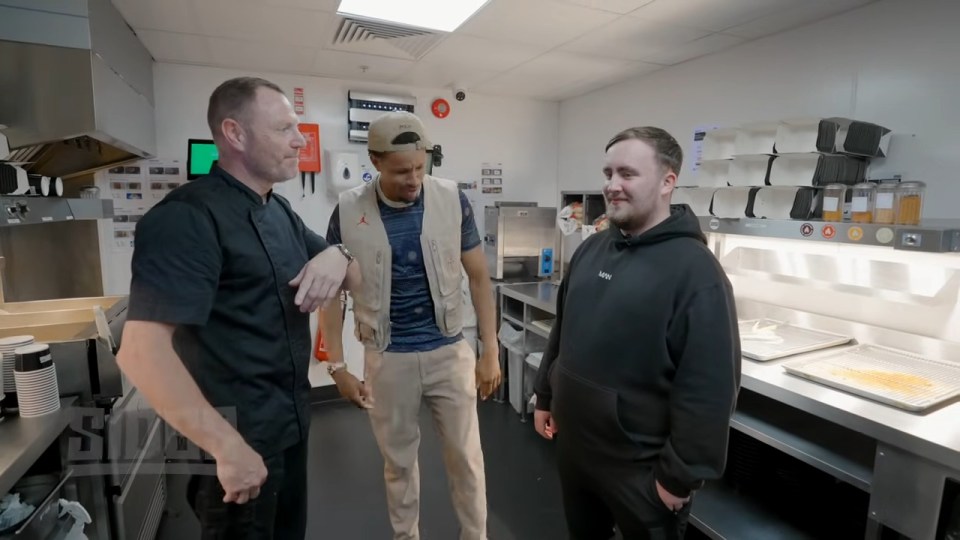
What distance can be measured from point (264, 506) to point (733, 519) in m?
1.65

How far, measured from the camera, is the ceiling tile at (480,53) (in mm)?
2500

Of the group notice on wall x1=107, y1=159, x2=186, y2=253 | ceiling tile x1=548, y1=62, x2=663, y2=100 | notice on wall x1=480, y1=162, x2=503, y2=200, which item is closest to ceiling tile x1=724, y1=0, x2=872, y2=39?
ceiling tile x1=548, y1=62, x2=663, y2=100

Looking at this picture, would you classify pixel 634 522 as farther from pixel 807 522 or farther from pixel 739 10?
pixel 739 10

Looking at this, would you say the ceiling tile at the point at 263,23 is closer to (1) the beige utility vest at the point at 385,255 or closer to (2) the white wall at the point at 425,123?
(2) the white wall at the point at 425,123

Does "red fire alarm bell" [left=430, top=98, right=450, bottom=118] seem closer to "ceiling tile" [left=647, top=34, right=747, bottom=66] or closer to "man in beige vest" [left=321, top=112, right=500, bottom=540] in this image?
"ceiling tile" [left=647, top=34, right=747, bottom=66]

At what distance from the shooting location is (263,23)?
2.26 metres

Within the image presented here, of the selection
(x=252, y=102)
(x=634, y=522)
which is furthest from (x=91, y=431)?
(x=634, y=522)

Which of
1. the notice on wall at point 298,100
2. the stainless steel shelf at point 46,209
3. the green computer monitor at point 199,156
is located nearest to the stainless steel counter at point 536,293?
the notice on wall at point 298,100

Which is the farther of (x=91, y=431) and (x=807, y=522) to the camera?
(x=807, y=522)

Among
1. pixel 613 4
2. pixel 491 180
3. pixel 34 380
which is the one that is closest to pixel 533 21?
pixel 613 4

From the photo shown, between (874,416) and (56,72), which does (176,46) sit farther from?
(874,416)

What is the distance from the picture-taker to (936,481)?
123 centimetres

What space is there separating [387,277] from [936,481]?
1.58m

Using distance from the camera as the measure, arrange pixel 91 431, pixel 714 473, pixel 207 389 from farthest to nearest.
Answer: pixel 91 431 → pixel 714 473 → pixel 207 389
